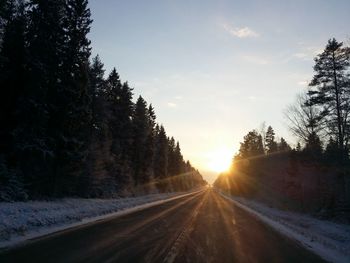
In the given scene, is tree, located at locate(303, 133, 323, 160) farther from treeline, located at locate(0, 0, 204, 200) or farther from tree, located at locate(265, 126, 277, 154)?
tree, located at locate(265, 126, 277, 154)

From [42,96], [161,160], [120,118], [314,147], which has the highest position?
[120,118]

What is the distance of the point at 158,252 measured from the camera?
1117 cm

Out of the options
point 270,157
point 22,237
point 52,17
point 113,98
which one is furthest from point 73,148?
point 270,157

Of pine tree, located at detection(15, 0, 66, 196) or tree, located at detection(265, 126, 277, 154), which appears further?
tree, located at detection(265, 126, 277, 154)

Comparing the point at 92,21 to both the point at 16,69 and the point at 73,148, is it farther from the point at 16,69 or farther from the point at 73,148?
the point at 73,148

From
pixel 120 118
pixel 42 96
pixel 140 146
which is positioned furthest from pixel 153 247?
pixel 140 146

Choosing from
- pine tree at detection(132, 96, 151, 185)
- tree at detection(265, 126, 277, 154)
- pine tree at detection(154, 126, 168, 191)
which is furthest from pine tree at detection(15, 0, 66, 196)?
tree at detection(265, 126, 277, 154)

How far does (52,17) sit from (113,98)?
1247 inches

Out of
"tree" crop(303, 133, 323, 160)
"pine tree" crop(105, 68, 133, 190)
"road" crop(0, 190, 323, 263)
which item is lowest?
"road" crop(0, 190, 323, 263)

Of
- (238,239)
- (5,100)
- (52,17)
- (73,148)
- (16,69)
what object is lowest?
(238,239)

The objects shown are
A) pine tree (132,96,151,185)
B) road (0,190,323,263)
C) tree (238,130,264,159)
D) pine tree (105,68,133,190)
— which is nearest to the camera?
road (0,190,323,263)

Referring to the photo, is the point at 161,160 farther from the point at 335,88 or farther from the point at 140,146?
the point at 335,88

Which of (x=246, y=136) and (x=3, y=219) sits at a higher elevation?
(x=246, y=136)

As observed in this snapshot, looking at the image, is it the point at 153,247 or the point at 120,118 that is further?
the point at 120,118
